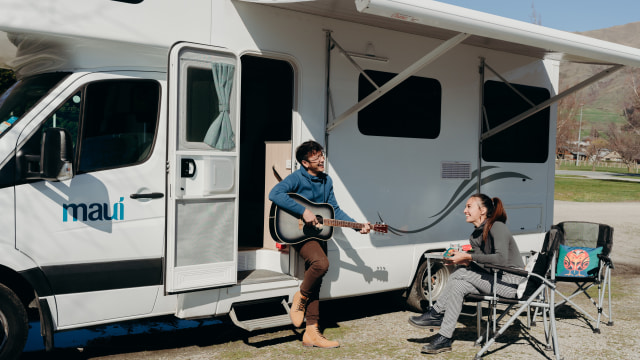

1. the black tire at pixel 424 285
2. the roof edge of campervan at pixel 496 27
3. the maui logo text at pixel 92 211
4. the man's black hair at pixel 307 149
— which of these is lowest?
the black tire at pixel 424 285

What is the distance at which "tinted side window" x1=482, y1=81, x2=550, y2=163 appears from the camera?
6871 millimetres

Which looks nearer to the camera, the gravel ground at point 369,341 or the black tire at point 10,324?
the black tire at point 10,324

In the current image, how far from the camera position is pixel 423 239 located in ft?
20.4

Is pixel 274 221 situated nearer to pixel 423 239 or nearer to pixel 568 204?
pixel 423 239

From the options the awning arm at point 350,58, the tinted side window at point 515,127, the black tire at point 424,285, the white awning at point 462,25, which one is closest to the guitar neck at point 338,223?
the awning arm at point 350,58

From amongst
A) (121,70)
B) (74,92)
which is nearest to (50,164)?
(74,92)

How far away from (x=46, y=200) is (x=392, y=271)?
320 cm

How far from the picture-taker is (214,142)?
478cm

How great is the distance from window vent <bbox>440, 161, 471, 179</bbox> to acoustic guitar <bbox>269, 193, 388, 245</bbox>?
1.57m

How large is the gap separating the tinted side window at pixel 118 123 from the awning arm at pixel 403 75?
65.3 inches

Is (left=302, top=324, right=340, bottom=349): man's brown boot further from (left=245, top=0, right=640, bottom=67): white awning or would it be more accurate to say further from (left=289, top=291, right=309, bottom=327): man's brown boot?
(left=245, top=0, right=640, bottom=67): white awning

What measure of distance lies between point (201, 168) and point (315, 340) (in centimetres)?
173

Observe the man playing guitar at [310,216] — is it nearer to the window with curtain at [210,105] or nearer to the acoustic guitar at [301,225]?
the acoustic guitar at [301,225]

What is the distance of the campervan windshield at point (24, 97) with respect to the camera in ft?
14.1
